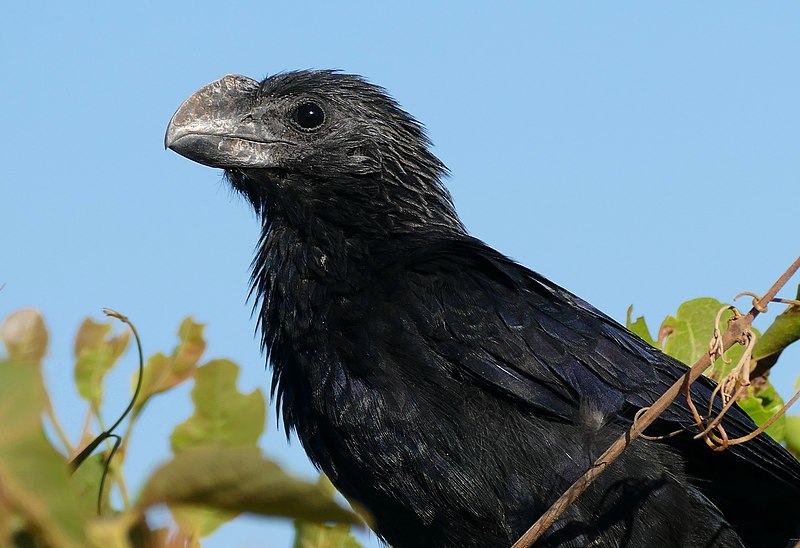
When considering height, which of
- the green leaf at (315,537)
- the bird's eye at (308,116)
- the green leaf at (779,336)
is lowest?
the green leaf at (315,537)

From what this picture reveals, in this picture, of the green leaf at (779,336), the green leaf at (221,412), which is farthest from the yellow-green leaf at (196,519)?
the green leaf at (779,336)

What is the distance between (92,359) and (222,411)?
0.25 meters

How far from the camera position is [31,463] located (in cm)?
71

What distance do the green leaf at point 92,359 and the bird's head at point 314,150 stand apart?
2918 mm

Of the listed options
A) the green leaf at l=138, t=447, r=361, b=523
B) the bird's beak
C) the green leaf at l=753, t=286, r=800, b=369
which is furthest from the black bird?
the green leaf at l=138, t=447, r=361, b=523

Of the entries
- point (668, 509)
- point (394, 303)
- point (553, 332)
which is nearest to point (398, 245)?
point (394, 303)

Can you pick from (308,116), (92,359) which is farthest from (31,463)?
(308,116)

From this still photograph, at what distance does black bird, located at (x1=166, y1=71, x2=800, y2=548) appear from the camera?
3.71 meters

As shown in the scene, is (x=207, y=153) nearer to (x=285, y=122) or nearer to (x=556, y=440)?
(x=285, y=122)

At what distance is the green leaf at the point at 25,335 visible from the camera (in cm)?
119

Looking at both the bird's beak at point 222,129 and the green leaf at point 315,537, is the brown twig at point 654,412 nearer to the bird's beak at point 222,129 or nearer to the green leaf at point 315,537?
the green leaf at point 315,537

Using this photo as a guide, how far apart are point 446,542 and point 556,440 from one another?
545mm

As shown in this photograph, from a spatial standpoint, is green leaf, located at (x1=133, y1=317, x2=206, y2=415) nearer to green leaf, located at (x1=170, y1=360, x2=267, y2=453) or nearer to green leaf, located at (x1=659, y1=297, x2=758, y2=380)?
green leaf, located at (x1=170, y1=360, x2=267, y2=453)

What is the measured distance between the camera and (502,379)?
12.9 feet
